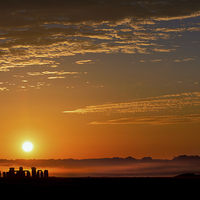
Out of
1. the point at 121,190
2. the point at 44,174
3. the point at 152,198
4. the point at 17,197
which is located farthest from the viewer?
the point at 44,174

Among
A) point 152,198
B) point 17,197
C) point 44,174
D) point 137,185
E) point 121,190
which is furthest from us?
point 44,174

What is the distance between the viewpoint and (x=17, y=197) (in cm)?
3428

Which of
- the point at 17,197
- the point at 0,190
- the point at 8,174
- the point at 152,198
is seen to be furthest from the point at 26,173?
the point at 152,198

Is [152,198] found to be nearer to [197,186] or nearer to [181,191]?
[181,191]

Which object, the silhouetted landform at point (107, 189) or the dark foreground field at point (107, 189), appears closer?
the silhouetted landform at point (107, 189)

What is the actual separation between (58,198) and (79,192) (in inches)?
131

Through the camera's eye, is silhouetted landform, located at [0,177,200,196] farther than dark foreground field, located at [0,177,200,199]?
No

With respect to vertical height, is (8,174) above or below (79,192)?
above

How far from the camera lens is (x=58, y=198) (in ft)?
108

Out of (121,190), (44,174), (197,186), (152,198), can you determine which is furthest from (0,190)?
(44,174)

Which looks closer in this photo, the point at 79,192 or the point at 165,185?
the point at 79,192

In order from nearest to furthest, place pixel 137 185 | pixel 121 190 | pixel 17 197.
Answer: pixel 17 197
pixel 121 190
pixel 137 185

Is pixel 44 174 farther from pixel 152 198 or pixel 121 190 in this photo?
pixel 152 198

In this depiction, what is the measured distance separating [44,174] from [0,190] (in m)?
29.8
